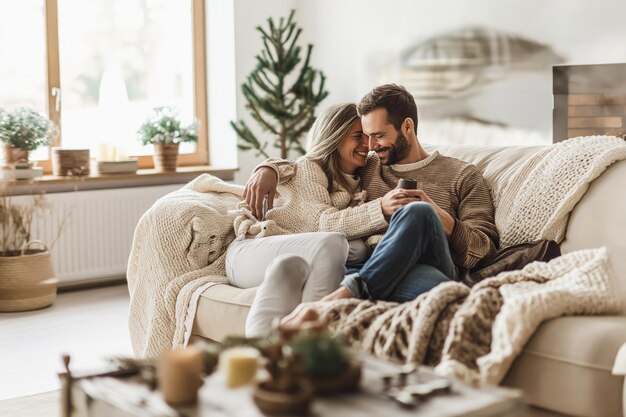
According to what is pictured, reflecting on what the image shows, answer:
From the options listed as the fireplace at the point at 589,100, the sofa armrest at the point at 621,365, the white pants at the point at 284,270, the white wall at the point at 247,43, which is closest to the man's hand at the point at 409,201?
the white pants at the point at 284,270

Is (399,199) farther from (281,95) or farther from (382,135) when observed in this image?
(281,95)

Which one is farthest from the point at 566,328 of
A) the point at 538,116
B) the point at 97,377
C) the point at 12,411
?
the point at 538,116

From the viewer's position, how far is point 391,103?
3.11 metres

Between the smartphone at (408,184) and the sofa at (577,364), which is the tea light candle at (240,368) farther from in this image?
the smartphone at (408,184)

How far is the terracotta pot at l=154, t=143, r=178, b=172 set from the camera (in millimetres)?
5277

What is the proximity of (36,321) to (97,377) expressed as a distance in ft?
8.61

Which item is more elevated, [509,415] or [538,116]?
[538,116]

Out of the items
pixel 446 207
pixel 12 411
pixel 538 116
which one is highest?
pixel 538 116

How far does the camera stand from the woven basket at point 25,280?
436 cm

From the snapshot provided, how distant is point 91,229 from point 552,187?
3.06 metres

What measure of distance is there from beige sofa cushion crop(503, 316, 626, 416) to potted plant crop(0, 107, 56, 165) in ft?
10.7

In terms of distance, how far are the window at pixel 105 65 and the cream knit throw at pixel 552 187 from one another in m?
2.95

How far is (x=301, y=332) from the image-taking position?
1.62 metres

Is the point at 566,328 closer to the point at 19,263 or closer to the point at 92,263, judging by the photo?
the point at 19,263
